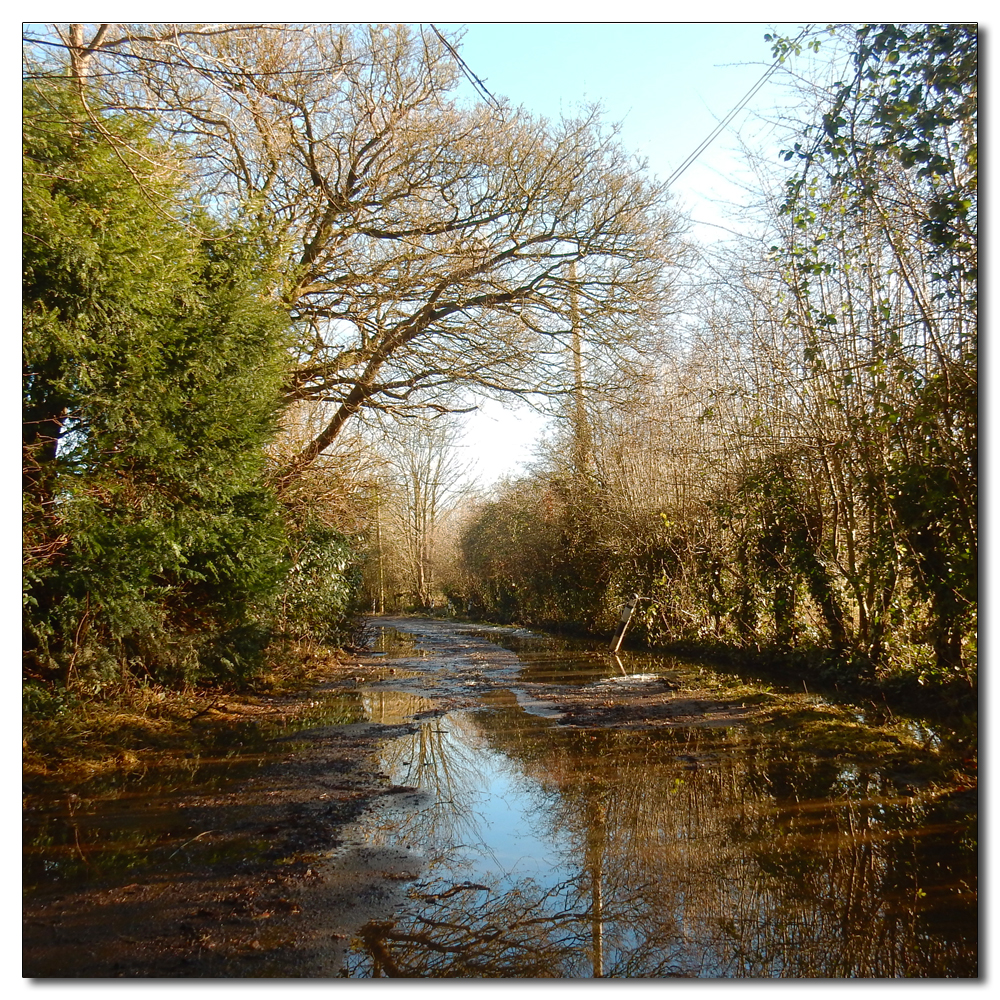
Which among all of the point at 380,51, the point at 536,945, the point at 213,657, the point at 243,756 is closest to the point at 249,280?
the point at 380,51

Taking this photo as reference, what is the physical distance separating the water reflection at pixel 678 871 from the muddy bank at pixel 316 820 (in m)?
0.04

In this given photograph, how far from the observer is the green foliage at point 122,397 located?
5145mm

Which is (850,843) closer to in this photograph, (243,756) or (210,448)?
(243,756)

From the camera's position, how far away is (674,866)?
3.66 metres

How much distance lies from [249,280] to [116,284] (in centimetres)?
248

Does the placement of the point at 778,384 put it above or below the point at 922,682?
above

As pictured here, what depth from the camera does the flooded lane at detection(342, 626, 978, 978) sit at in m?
2.78

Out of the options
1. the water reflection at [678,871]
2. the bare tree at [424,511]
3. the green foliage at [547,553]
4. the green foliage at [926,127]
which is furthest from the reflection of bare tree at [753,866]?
the bare tree at [424,511]

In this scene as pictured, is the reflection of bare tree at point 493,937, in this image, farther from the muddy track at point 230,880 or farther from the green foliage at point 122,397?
the green foliage at point 122,397

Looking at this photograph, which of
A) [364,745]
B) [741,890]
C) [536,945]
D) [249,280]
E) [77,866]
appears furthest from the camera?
[249,280]

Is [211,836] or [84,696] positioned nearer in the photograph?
[211,836]

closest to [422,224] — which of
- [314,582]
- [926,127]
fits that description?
[314,582]

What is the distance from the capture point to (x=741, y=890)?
332 cm

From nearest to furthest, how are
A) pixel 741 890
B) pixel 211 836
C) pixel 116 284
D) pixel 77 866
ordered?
1. pixel 741 890
2. pixel 77 866
3. pixel 211 836
4. pixel 116 284
